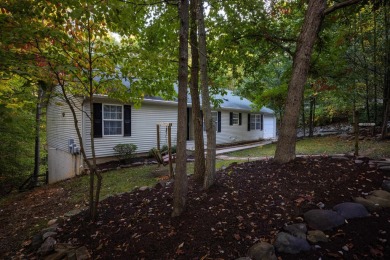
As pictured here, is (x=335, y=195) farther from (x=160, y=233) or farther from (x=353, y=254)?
(x=160, y=233)

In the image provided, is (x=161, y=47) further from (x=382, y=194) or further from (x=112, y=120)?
(x=112, y=120)

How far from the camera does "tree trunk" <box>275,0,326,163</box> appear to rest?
4754mm

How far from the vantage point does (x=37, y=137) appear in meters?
12.4

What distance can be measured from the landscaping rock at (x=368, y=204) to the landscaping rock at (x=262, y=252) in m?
1.71

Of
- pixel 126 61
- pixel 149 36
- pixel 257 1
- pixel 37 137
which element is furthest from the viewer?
pixel 37 137

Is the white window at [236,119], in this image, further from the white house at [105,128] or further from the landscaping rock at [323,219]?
the landscaping rock at [323,219]

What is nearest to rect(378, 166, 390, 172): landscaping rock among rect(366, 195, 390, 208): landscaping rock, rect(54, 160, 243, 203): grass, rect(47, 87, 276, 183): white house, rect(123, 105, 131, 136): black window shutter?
rect(366, 195, 390, 208): landscaping rock

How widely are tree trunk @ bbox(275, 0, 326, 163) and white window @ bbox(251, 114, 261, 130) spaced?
1425 cm

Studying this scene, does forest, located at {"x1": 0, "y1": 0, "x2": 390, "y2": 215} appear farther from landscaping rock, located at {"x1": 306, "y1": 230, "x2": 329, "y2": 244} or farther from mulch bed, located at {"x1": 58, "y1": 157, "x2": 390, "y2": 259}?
landscaping rock, located at {"x1": 306, "y1": 230, "x2": 329, "y2": 244}

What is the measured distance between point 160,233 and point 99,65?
282 centimetres

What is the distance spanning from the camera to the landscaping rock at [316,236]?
255cm

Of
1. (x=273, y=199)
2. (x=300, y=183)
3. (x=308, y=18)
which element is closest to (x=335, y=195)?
(x=300, y=183)

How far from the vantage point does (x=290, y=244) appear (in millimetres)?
2471

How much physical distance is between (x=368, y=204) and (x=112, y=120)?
9.53m
